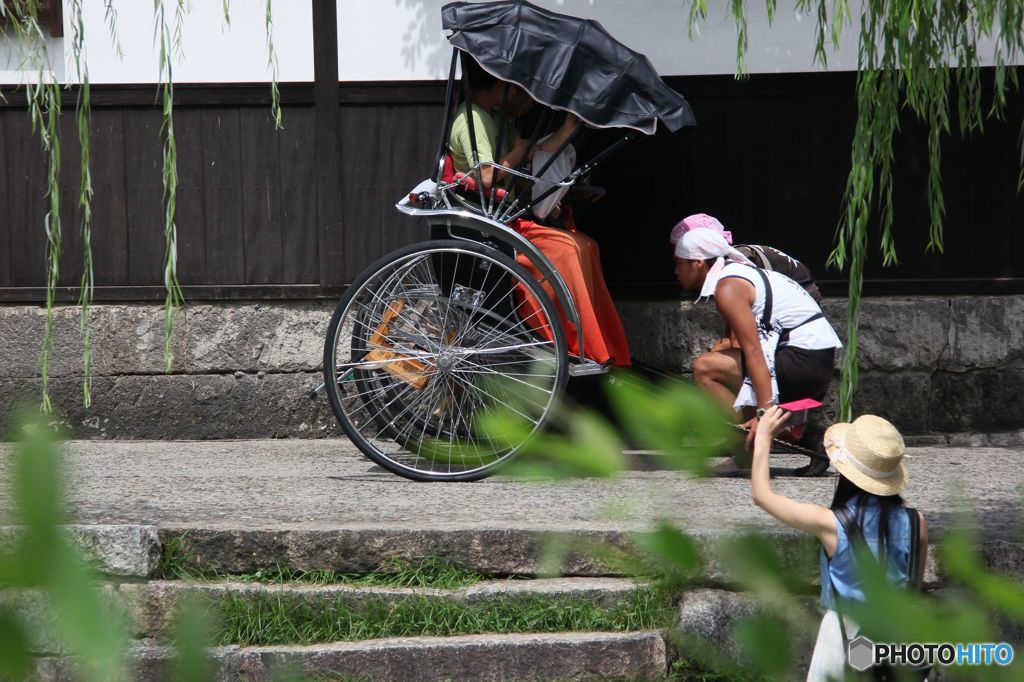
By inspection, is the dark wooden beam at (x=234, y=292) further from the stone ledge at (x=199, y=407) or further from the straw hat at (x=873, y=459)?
the straw hat at (x=873, y=459)

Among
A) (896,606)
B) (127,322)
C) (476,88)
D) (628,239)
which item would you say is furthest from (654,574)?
(127,322)

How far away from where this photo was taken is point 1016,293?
213 inches

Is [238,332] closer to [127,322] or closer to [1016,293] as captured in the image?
[127,322]

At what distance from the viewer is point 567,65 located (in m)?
4.27

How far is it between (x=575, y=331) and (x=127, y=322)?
8.37 ft

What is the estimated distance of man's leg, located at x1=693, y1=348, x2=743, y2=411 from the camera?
4.48 m

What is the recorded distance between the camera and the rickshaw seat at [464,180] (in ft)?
14.3

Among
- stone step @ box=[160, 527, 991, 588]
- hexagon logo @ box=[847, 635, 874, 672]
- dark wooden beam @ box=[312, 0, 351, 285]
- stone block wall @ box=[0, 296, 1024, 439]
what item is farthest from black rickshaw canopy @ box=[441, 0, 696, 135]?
hexagon logo @ box=[847, 635, 874, 672]

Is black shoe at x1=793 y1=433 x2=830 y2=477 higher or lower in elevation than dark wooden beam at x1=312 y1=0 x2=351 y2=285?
lower

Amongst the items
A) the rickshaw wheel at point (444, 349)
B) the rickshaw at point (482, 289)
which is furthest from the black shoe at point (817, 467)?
the rickshaw wheel at point (444, 349)

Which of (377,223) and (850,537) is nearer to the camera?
(850,537)

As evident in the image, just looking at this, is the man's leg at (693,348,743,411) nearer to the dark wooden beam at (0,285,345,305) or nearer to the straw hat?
the straw hat

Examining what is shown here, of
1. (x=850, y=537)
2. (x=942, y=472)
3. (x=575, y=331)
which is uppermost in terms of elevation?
(x=575, y=331)

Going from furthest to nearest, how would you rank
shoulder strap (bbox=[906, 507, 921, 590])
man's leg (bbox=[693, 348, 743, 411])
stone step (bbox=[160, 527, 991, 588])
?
man's leg (bbox=[693, 348, 743, 411])
stone step (bbox=[160, 527, 991, 588])
shoulder strap (bbox=[906, 507, 921, 590])
